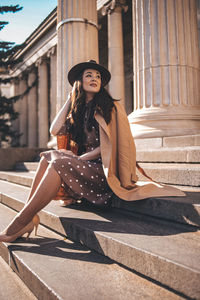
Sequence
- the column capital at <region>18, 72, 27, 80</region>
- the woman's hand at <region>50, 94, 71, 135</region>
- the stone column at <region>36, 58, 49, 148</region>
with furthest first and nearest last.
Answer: the column capital at <region>18, 72, 27, 80</region> → the stone column at <region>36, 58, 49, 148</region> → the woman's hand at <region>50, 94, 71, 135</region>

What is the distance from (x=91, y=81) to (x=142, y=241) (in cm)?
225

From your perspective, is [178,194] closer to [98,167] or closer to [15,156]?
[98,167]

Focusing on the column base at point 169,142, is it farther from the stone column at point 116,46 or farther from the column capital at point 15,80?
the column capital at point 15,80

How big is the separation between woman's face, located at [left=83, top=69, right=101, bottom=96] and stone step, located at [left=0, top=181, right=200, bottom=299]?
1.63m

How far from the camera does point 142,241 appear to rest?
2.03 metres

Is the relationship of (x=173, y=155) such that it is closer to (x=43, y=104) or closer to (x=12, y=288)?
(x=12, y=288)

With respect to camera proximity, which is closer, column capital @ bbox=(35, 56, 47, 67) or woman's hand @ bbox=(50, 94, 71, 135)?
woman's hand @ bbox=(50, 94, 71, 135)

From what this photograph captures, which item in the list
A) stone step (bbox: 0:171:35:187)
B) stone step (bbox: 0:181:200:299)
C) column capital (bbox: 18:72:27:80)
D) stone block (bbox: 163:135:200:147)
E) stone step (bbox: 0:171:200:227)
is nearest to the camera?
stone step (bbox: 0:181:200:299)

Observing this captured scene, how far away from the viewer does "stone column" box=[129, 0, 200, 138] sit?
5.57 meters

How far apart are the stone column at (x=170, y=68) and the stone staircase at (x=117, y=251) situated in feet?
8.16

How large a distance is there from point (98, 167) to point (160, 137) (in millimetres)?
2848

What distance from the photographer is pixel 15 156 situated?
33.8ft

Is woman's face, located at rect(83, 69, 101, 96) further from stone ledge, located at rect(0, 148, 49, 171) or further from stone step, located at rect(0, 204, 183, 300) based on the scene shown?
stone ledge, located at rect(0, 148, 49, 171)

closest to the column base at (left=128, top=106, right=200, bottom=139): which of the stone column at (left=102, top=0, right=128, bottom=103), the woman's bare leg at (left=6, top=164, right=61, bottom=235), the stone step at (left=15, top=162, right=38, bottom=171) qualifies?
the woman's bare leg at (left=6, top=164, right=61, bottom=235)
